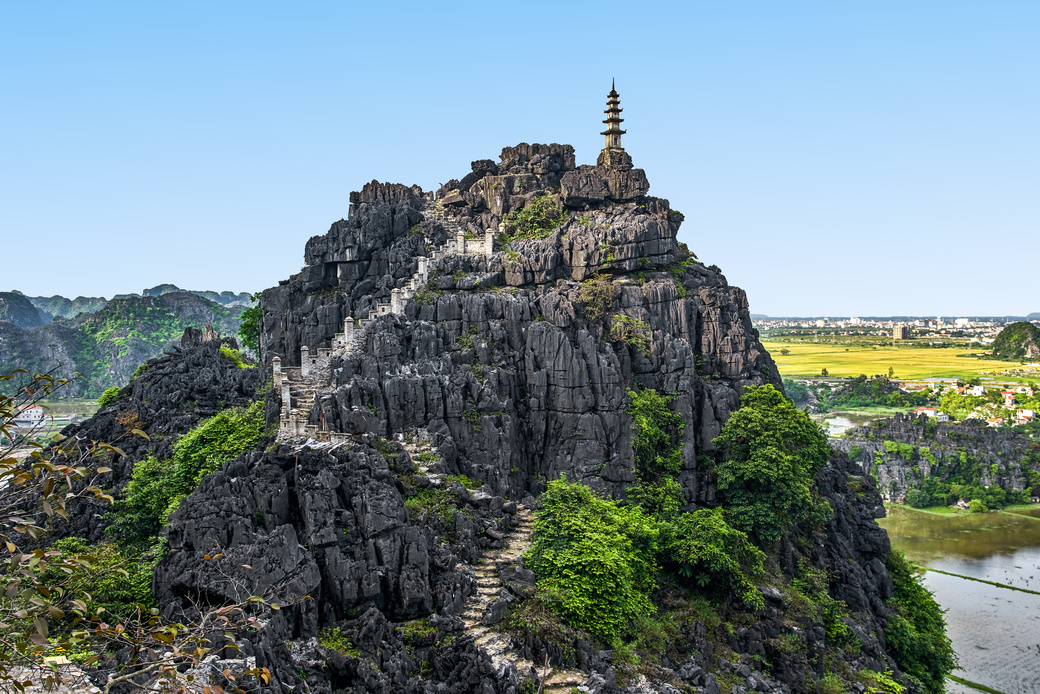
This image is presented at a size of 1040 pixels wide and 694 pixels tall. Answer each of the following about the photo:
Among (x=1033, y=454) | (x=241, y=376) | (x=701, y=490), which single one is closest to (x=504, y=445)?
(x=701, y=490)

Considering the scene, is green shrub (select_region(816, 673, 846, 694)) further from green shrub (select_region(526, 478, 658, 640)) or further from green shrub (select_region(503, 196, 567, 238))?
green shrub (select_region(503, 196, 567, 238))

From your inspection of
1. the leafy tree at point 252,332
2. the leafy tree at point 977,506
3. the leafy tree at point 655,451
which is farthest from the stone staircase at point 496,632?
the leafy tree at point 977,506

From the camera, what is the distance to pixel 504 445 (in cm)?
3806

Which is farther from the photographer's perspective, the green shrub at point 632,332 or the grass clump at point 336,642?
the green shrub at point 632,332

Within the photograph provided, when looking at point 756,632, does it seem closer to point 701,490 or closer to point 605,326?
point 701,490

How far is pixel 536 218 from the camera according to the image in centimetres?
4884

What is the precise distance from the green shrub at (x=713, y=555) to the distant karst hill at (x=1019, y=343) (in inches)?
7498

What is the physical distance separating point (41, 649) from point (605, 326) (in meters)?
36.3

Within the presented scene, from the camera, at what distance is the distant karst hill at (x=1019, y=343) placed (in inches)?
7338

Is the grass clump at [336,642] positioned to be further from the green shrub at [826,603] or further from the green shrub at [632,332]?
the green shrub at [826,603]

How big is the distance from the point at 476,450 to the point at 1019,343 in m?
203

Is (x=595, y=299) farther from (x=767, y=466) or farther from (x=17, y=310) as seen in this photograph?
(x=17, y=310)

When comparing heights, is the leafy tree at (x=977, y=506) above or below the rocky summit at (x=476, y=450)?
below

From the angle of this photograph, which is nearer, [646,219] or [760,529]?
[760,529]
